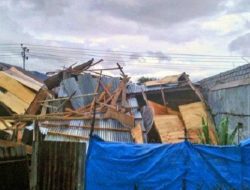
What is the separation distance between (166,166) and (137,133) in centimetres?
589

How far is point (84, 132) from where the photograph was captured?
15.0 metres

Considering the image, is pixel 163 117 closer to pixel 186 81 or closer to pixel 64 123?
pixel 186 81

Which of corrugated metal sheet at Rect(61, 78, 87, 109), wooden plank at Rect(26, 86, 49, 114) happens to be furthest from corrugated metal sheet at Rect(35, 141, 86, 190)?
wooden plank at Rect(26, 86, 49, 114)

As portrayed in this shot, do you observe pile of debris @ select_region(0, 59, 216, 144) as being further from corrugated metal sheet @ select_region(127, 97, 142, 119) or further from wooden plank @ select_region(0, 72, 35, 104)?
wooden plank @ select_region(0, 72, 35, 104)

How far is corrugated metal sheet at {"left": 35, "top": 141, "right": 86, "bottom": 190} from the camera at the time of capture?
940 cm

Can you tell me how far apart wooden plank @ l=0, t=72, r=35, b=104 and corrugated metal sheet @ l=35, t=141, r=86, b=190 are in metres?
8.63

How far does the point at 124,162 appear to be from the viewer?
9320 millimetres

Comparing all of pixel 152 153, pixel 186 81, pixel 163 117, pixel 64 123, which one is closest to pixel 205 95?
pixel 186 81

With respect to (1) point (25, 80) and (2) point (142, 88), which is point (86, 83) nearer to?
(2) point (142, 88)

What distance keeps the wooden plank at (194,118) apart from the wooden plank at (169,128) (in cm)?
31

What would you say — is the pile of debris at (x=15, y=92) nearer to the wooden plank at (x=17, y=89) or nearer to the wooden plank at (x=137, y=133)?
the wooden plank at (x=17, y=89)

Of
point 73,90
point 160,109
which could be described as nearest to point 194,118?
point 160,109

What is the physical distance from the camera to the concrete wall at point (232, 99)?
12.4 metres

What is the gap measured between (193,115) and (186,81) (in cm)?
225
